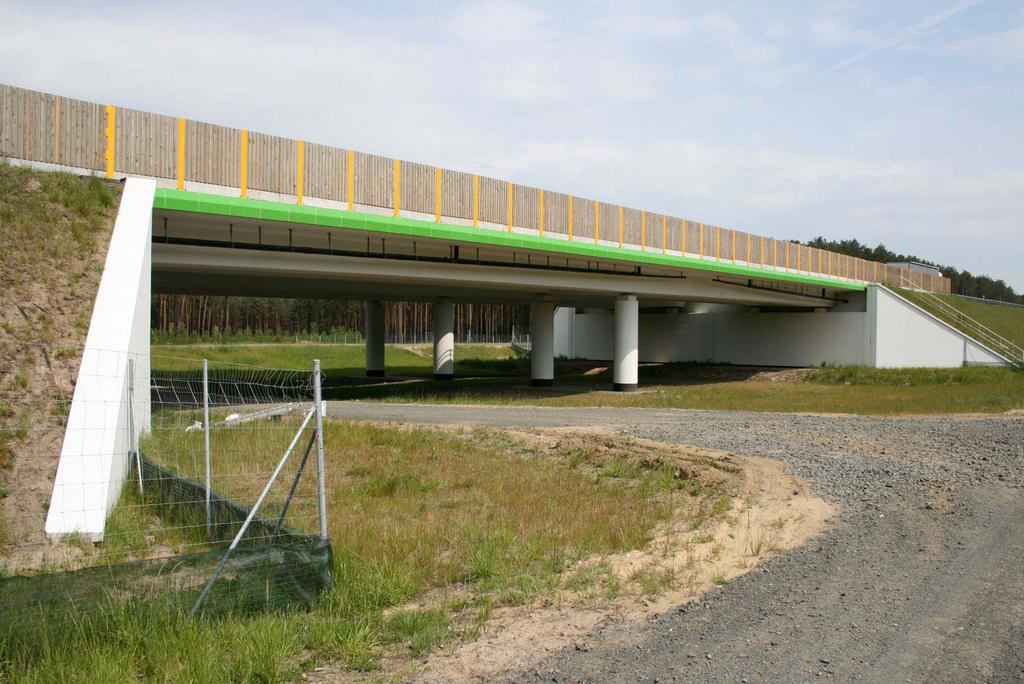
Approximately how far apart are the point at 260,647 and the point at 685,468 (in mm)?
8720

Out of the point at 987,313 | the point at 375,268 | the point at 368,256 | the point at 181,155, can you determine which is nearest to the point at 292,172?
the point at 181,155

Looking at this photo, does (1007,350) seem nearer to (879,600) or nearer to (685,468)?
(685,468)

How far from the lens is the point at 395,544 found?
8445 mm

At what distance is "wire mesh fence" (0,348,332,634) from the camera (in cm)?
586

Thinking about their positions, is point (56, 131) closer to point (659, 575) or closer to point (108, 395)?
point (108, 395)

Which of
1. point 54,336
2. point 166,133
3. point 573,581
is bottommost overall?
point 573,581

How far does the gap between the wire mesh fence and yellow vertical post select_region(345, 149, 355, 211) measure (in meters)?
9.58

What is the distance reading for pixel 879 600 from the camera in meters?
6.85

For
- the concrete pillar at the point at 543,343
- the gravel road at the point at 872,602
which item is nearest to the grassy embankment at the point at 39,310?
the gravel road at the point at 872,602

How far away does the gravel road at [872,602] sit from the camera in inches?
216

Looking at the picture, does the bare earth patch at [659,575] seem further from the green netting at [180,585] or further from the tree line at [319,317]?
the tree line at [319,317]

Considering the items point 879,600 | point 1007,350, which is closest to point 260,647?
point 879,600

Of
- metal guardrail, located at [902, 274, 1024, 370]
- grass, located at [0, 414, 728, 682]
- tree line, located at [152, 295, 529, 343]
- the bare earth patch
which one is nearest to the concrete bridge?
metal guardrail, located at [902, 274, 1024, 370]

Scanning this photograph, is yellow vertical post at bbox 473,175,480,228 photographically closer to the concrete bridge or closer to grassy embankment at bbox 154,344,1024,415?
the concrete bridge
